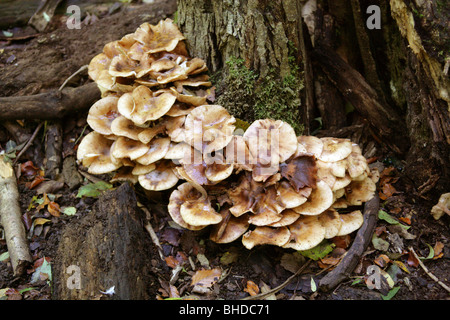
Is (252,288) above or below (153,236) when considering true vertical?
below

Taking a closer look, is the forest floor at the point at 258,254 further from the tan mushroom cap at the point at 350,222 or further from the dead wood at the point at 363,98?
the dead wood at the point at 363,98

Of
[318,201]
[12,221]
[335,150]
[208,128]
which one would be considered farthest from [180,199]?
[12,221]

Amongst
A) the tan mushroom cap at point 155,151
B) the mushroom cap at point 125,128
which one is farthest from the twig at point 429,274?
the mushroom cap at point 125,128

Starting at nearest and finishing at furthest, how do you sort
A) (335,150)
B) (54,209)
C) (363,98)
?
(335,150)
(54,209)
(363,98)

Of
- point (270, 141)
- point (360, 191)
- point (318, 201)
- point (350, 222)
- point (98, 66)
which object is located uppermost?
point (98, 66)

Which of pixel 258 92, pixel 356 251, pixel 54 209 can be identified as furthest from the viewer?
pixel 54 209

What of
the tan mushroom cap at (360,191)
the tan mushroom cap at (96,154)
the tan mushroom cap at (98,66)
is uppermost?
the tan mushroom cap at (98,66)

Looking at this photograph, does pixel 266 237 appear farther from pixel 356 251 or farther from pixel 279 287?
pixel 356 251

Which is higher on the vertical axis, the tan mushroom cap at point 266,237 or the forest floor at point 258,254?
the tan mushroom cap at point 266,237
